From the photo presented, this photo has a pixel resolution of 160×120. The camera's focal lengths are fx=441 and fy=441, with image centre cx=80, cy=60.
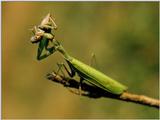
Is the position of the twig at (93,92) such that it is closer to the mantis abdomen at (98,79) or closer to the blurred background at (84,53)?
the mantis abdomen at (98,79)

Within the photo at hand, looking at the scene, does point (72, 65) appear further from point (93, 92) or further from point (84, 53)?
point (84, 53)

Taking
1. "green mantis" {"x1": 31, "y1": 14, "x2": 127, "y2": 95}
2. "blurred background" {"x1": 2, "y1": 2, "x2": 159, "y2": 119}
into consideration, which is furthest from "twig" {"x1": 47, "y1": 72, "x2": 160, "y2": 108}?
"blurred background" {"x1": 2, "y1": 2, "x2": 159, "y2": 119}

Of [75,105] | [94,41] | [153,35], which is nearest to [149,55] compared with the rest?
[153,35]

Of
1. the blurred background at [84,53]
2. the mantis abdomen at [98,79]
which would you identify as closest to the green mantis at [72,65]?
the mantis abdomen at [98,79]

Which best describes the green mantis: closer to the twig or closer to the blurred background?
the twig

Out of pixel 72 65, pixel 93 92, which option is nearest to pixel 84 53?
pixel 72 65

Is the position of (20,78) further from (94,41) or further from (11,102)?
(94,41)
